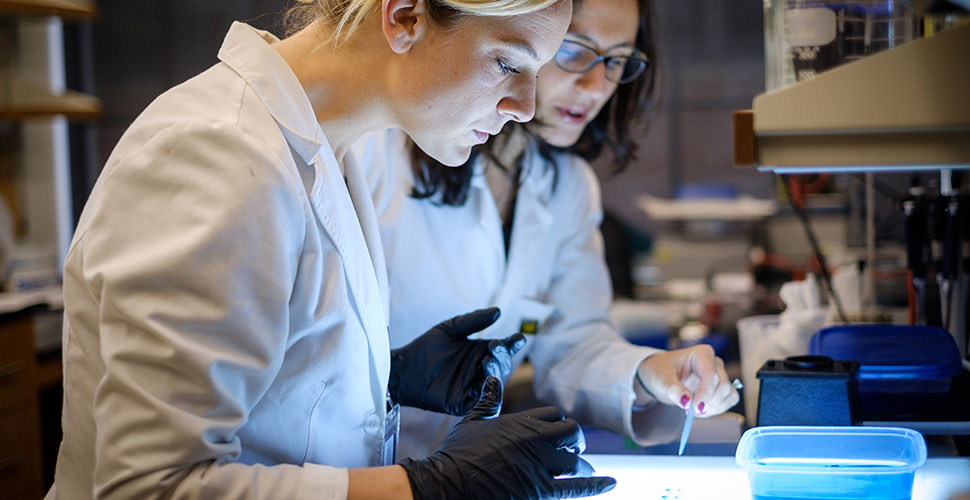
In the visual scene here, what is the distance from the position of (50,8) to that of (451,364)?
9.58 feet

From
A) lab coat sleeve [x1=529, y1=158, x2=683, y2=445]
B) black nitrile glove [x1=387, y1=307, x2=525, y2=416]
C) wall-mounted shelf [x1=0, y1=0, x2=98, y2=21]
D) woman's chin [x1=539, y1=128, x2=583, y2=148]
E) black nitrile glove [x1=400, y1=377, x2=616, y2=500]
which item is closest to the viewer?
black nitrile glove [x1=400, y1=377, x2=616, y2=500]

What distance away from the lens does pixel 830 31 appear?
1.26 meters

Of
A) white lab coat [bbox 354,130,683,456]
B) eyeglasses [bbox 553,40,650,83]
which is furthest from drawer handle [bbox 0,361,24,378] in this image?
eyeglasses [bbox 553,40,650,83]

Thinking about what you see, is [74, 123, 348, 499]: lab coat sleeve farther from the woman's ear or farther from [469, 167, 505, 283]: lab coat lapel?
[469, 167, 505, 283]: lab coat lapel

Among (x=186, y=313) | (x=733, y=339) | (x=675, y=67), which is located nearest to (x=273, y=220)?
(x=186, y=313)

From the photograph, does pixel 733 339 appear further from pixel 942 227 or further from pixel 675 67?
pixel 675 67

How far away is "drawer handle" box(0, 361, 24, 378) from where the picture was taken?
111 inches

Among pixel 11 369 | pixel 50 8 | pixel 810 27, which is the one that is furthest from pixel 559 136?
pixel 50 8

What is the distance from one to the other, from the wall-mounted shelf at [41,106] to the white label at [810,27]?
3.29m

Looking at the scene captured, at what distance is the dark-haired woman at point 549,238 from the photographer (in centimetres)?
156

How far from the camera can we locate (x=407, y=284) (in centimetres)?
163

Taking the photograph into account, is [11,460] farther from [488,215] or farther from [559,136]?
[559,136]

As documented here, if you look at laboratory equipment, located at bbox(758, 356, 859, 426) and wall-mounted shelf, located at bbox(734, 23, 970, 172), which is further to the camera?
laboratory equipment, located at bbox(758, 356, 859, 426)

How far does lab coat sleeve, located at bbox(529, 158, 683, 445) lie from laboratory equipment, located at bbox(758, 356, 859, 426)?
0.24 meters
